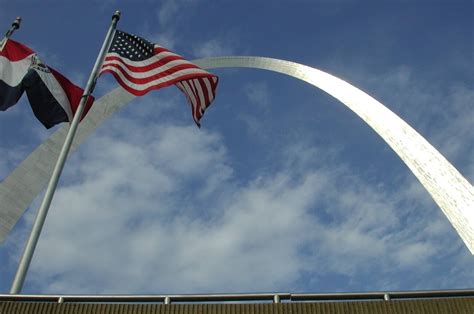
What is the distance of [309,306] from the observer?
7703mm

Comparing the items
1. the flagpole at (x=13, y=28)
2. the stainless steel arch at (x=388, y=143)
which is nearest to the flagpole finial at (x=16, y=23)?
the flagpole at (x=13, y=28)

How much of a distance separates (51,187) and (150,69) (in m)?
4.35

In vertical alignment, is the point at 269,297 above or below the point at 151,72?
below

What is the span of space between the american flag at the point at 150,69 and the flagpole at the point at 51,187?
206 millimetres

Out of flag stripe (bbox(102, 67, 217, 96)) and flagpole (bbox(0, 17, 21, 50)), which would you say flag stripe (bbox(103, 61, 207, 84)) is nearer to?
flag stripe (bbox(102, 67, 217, 96))

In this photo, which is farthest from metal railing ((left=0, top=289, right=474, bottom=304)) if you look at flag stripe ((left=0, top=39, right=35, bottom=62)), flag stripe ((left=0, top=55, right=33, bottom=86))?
flag stripe ((left=0, top=39, right=35, bottom=62))

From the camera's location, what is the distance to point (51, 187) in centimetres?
1073

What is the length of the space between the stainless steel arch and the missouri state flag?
5.67m

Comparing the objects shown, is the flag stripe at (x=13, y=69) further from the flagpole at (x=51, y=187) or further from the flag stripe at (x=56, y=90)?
the flagpole at (x=51, y=187)

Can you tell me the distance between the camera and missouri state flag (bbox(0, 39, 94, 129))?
1244cm

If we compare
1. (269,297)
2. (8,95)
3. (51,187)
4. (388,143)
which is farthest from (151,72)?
(388,143)

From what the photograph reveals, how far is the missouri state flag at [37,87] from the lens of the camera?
12438mm

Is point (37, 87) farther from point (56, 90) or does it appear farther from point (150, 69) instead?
point (150, 69)

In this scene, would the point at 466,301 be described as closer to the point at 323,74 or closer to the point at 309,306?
the point at 309,306
